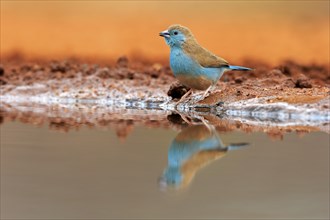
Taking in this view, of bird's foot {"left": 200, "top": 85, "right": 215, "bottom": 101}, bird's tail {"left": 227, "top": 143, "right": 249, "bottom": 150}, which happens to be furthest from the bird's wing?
bird's tail {"left": 227, "top": 143, "right": 249, "bottom": 150}

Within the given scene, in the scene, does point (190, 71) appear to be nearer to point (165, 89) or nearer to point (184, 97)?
point (184, 97)

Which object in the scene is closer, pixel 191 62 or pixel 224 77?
pixel 191 62

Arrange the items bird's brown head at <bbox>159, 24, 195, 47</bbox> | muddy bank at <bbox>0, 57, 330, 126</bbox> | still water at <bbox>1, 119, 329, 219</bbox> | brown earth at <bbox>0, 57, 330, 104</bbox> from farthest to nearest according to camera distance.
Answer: brown earth at <bbox>0, 57, 330, 104</bbox> < bird's brown head at <bbox>159, 24, 195, 47</bbox> < muddy bank at <bbox>0, 57, 330, 126</bbox> < still water at <bbox>1, 119, 329, 219</bbox>

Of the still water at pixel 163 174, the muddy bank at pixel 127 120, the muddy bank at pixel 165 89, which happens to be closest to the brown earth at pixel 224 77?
the muddy bank at pixel 165 89

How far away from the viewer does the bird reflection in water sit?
527 cm

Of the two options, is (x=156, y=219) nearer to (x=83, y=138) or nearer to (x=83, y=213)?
(x=83, y=213)

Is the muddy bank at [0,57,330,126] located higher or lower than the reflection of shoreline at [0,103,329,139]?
higher

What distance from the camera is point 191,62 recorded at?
29.1 ft

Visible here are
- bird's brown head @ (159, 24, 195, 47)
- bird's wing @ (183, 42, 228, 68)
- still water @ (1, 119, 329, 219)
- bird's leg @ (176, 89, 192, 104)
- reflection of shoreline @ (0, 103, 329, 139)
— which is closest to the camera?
still water @ (1, 119, 329, 219)

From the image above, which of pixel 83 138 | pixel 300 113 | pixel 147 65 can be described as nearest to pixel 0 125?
pixel 83 138

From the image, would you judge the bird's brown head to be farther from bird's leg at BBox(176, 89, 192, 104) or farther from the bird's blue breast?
bird's leg at BBox(176, 89, 192, 104)

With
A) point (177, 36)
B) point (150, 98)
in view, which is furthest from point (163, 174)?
point (150, 98)

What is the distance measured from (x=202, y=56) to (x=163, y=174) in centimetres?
368

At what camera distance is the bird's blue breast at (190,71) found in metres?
8.85
